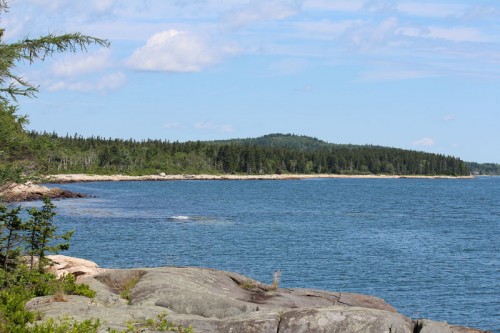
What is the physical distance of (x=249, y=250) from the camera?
52312 mm

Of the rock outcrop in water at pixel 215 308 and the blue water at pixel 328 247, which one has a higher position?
the rock outcrop in water at pixel 215 308

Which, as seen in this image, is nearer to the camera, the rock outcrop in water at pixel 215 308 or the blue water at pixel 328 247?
the rock outcrop in water at pixel 215 308

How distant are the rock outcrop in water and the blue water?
13.3 metres

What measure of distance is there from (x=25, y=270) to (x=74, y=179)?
160477mm

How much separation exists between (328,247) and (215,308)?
3891 cm

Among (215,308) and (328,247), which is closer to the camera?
(215,308)

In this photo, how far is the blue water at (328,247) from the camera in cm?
3753

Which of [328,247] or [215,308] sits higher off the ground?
[215,308]

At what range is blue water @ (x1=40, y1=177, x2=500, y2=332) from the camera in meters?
37.5

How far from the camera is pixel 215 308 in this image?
17.3m

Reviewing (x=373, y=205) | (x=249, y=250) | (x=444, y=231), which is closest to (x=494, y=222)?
(x=444, y=231)

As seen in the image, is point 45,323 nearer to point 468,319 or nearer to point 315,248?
point 468,319

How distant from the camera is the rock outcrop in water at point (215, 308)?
15312 millimetres

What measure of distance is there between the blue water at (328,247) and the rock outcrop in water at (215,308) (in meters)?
13.3
